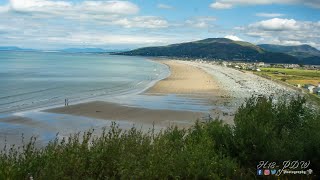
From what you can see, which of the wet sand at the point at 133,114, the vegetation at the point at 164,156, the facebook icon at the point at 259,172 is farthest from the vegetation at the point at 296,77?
the facebook icon at the point at 259,172

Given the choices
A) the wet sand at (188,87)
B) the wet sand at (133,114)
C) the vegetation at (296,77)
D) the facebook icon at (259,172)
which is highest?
the facebook icon at (259,172)

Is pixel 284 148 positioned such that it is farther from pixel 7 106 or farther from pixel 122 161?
pixel 7 106

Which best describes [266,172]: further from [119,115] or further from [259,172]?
[119,115]

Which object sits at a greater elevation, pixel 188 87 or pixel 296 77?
pixel 188 87

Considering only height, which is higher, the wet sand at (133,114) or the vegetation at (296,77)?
the wet sand at (133,114)

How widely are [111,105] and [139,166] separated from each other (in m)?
33.4

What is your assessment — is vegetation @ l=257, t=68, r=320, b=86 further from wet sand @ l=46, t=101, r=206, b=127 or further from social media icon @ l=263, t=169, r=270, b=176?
social media icon @ l=263, t=169, r=270, b=176

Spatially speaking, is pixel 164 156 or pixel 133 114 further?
pixel 133 114

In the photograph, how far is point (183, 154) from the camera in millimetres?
9734

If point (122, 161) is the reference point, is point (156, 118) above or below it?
below

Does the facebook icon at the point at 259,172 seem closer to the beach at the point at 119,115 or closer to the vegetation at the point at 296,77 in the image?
the beach at the point at 119,115

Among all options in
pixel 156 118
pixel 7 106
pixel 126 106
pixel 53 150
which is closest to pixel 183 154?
pixel 53 150

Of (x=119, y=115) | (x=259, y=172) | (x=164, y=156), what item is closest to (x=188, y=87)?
(x=119, y=115)

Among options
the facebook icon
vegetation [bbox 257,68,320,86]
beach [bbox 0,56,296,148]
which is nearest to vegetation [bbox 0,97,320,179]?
the facebook icon
